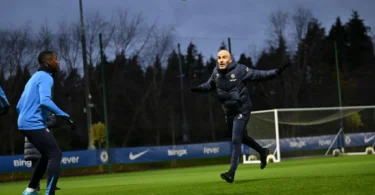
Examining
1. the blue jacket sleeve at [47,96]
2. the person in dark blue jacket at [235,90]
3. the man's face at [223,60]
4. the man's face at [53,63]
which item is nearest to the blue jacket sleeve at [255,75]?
the person in dark blue jacket at [235,90]

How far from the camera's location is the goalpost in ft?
87.8

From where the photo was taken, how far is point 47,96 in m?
7.31

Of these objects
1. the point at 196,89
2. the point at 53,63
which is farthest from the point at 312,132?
the point at 53,63

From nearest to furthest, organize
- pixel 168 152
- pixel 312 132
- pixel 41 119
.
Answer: pixel 41 119, pixel 168 152, pixel 312 132

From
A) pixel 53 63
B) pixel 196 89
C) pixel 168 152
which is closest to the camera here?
pixel 53 63

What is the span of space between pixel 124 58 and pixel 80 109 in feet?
16.1

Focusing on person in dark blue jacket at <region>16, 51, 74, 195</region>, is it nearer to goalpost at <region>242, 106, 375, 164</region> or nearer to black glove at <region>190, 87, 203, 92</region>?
black glove at <region>190, 87, 203, 92</region>

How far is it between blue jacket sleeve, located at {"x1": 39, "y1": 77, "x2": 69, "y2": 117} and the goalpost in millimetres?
19348

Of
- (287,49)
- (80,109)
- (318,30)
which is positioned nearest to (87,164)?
(80,109)

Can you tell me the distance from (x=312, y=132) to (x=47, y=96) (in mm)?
23549

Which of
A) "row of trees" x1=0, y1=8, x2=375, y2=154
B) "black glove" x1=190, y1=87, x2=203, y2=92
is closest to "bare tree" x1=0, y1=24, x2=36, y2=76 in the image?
"row of trees" x1=0, y1=8, x2=375, y2=154

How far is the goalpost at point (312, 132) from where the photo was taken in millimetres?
26766

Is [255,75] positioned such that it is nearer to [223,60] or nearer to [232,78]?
[232,78]

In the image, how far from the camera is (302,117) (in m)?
29.4
